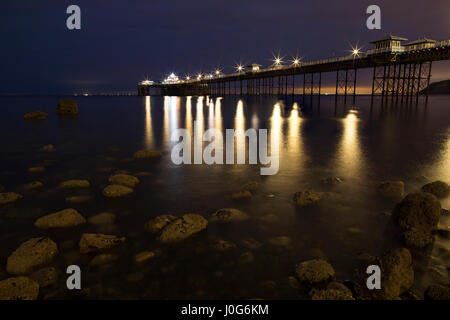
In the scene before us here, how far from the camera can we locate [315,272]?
6.20 m

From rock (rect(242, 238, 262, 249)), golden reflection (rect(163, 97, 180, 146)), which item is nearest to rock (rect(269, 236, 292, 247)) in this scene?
rock (rect(242, 238, 262, 249))

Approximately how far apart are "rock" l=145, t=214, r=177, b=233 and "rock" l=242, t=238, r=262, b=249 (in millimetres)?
2332

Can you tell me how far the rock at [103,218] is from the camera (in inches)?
348

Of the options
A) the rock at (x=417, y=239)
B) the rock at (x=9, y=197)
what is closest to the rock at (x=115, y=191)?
the rock at (x=9, y=197)

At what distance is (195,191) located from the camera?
11.9m

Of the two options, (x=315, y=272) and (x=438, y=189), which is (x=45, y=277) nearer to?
(x=315, y=272)

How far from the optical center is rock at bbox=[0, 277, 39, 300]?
548 centimetres

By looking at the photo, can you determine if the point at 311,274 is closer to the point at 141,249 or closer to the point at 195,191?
the point at 141,249

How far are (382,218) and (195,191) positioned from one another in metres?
6.59

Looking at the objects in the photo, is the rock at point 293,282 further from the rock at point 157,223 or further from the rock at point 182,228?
the rock at point 157,223

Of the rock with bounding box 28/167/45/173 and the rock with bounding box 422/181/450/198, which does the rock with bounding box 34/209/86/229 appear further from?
the rock with bounding box 422/181/450/198

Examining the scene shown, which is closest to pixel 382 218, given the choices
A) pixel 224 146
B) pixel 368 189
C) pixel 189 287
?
pixel 368 189

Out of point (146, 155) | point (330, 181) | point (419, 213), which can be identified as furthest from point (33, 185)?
point (419, 213)

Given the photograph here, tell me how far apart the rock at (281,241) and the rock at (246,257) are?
0.79 meters
